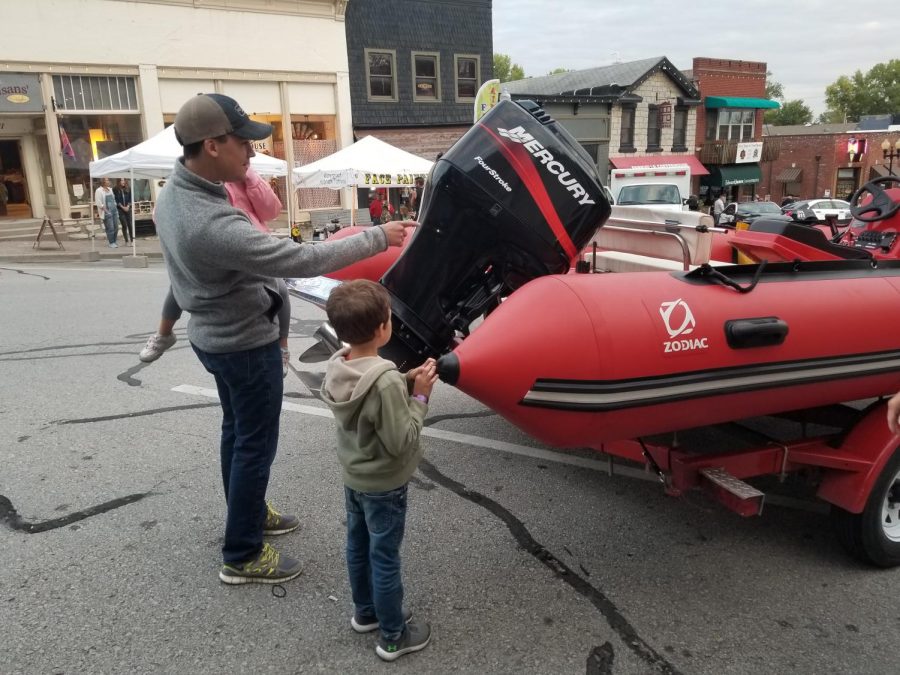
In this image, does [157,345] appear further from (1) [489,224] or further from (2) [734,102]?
(2) [734,102]

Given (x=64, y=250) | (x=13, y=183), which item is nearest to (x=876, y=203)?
(x=64, y=250)

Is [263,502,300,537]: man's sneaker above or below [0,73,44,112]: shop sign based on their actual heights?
below

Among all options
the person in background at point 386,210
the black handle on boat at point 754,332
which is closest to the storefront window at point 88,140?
the person in background at point 386,210

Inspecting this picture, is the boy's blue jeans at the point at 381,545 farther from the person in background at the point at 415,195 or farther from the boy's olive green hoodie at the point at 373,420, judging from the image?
the person in background at the point at 415,195

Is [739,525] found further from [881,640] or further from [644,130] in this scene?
[644,130]

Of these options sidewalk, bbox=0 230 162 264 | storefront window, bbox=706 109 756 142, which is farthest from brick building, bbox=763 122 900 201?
sidewalk, bbox=0 230 162 264

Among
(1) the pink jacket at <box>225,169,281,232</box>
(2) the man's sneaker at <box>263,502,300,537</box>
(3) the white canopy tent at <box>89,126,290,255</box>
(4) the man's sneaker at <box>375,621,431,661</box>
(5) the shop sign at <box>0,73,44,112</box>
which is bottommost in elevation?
(4) the man's sneaker at <box>375,621,431,661</box>

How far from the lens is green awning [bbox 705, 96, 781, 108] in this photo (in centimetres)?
3253

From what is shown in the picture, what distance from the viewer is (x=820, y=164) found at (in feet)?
131

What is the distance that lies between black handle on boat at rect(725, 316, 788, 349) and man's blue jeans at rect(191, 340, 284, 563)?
1743 mm

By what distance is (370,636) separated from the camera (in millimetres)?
2441

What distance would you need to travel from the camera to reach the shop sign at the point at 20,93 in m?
16.3

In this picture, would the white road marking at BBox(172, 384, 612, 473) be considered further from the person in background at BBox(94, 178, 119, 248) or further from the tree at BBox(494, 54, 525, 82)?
the tree at BBox(494, 54, 525, 82)

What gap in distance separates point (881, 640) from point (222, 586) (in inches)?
97.0
